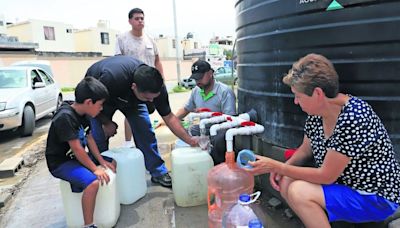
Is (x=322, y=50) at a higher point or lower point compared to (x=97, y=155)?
higher

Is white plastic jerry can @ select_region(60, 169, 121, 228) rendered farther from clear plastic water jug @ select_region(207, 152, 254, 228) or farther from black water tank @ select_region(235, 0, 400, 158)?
black water tank @ select_region(235, 0, 400, 158)

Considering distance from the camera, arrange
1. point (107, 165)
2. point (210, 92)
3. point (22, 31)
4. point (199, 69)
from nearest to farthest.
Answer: point (107, 165), point (199, 69), point (210, 92), point (22, 31)

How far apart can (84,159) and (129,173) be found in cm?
59

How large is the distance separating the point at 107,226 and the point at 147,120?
1170 millimetres

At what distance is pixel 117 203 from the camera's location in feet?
9.18

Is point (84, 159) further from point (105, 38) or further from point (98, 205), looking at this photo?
point (105, 38)

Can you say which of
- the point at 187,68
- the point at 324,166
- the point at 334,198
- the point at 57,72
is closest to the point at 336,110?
the point at 324,166

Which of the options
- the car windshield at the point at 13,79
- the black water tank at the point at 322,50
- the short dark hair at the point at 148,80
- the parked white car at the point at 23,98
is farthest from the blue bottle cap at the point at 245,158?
the car windshield at the point at 13,79

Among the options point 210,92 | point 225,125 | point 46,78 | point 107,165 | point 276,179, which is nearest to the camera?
point 276,179

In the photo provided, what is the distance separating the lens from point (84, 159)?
2.55 metres

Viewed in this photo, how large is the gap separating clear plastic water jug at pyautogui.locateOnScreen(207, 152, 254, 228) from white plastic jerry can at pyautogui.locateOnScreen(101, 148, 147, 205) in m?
0.83

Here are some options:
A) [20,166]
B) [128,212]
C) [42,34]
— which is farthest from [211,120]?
[42,34]

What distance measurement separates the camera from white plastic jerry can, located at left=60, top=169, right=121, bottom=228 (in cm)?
260

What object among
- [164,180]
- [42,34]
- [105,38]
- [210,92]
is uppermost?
[42,34]
